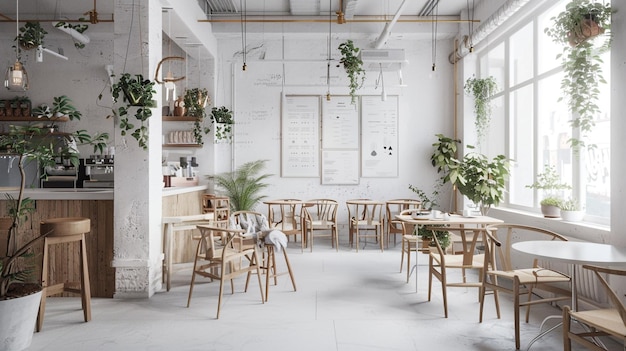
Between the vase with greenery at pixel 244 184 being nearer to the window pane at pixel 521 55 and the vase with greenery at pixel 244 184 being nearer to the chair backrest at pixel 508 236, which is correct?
the chair backrest at pixel 508 236

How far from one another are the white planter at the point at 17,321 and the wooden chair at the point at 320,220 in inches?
165

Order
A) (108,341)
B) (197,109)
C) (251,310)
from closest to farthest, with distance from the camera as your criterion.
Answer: (108,341) → (251,310) → (197,109)

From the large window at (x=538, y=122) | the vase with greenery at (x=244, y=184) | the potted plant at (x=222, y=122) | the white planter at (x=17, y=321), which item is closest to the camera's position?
the white planter at (x=17, y=321)

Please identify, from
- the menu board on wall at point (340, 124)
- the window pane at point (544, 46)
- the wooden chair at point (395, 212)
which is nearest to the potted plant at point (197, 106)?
the menu board on wall at point (340, 124)

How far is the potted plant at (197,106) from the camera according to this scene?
711 cm

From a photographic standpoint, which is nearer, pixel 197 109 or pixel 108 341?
pixel 108 341

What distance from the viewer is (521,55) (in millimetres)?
5992

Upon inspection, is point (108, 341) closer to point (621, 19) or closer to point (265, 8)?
point (621, 19)

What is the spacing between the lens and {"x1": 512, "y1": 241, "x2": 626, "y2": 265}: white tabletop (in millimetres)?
2650

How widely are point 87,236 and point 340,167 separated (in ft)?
15.5

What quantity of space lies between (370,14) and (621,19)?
4.78 m

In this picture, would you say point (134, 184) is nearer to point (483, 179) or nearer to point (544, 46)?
point (483, 179)

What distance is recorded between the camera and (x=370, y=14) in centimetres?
766

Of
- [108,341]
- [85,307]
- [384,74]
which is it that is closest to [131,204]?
[85,307]
